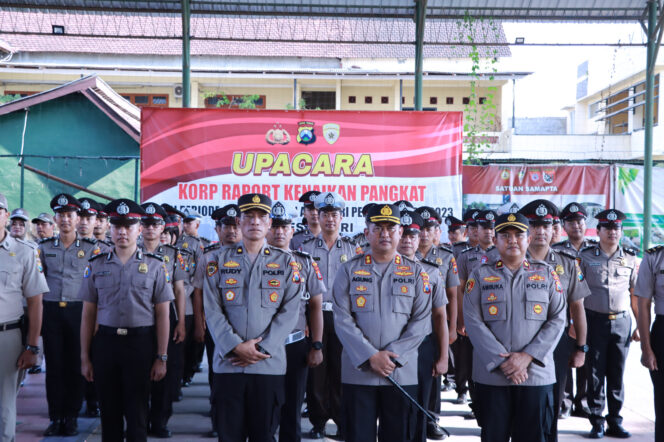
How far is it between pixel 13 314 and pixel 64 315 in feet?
4.95

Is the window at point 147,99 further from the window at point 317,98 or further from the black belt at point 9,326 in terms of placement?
the black belt at point 9,326

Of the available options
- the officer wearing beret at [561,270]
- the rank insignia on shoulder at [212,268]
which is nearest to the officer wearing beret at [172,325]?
the rank insignia on shoulder at [212,268]

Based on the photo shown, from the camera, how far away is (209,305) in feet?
13.9

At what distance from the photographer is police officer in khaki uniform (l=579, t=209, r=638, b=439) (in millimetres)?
6059

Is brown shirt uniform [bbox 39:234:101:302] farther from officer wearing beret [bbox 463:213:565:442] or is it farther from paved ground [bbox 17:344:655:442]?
officer wearing beret [bbox 463:213:565:442]

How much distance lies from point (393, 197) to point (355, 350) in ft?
14.1

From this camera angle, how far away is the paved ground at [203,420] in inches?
232

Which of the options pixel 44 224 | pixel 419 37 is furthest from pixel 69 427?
pixel 419 37

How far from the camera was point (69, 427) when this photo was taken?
586 centimetres

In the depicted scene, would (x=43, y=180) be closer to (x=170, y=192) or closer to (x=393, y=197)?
(x=170, y=192)

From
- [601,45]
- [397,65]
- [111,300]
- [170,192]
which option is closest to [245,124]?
[170,192]

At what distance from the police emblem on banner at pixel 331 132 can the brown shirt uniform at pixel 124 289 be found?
3778mm

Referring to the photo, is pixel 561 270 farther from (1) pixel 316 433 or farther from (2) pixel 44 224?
(2) pixel 44 224

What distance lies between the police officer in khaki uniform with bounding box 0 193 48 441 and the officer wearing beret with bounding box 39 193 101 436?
108 cm
